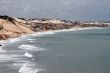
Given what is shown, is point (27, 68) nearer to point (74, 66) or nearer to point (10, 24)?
point (74, 66)

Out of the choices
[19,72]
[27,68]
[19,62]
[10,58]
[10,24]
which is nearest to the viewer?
[19,72]

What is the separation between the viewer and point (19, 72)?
133 ft

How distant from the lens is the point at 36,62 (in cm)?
5091

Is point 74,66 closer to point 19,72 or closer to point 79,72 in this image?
point 79,72

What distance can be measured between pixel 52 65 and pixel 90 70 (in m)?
6.45

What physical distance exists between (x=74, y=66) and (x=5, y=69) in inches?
388

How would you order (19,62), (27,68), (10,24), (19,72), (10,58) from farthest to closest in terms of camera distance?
(10,24) < (10,58) < (19,62) < (27,68) < (19,72)

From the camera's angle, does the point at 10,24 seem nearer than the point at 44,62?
No

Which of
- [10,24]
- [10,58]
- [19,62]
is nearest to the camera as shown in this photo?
[19,62]

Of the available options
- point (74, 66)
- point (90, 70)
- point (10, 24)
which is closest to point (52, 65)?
point (74, 66)

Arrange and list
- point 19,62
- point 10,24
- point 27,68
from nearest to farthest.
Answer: point 27,68, point 19,62, point 10,24

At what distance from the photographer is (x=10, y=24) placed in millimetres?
146375

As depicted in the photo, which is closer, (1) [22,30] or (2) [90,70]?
(2) [90,70]

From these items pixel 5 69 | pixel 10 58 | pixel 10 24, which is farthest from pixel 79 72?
pixel 10 24
